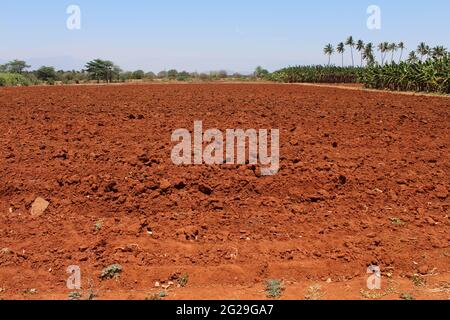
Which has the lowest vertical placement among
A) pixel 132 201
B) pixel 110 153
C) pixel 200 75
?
pixel 132 201

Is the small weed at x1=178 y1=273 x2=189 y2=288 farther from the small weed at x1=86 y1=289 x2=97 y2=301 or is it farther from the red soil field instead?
the small weed at x1=86 y1=289 x2=97 y2=301

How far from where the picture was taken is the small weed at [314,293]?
442 centimetres

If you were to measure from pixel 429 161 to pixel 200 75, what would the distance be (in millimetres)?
90887

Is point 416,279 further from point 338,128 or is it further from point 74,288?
point 338,128

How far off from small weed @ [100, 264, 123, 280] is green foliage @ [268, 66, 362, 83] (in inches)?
2669

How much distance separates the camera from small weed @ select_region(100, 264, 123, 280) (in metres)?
4.83

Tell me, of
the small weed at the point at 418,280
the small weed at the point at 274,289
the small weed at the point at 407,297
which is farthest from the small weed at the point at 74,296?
the small weed at the point at 418,280

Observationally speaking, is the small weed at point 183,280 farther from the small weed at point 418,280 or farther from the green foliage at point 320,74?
the green foliage at point 320,74

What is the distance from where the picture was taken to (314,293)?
4.52 m

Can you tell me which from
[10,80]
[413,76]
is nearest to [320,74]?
[413,76]

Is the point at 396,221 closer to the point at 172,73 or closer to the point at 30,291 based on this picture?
the point at 30,291
